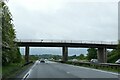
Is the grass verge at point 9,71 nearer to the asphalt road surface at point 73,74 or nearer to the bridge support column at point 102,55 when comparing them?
the asphalt road surface at point 73,74

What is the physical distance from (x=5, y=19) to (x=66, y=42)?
218ft

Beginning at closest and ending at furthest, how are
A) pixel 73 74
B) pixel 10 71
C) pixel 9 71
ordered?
pixel 73 74 → pixel 9 71 → pixel 10 71

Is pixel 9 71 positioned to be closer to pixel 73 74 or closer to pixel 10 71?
pixel 10 71

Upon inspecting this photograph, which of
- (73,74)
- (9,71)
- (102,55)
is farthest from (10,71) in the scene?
(102,55)

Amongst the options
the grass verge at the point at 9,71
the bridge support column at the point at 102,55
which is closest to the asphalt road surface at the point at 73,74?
the grass verge at the point at 9,71

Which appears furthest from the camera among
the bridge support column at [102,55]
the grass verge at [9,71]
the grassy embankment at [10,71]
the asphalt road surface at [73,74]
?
the bridge support column at [102,55]

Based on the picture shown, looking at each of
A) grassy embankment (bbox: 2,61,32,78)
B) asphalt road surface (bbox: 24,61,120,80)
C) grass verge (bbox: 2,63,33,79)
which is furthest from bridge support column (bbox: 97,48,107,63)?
asphalt road surface (bbox: 24,61,120,80)

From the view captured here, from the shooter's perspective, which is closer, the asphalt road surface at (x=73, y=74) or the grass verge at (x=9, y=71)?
the asphalt road surface at (x=73, y=74)

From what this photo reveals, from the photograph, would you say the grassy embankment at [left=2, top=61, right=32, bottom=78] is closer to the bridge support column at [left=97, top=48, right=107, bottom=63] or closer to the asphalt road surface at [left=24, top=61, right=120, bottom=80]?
the asphalt road surface at [left=24, top=61, right=120, bottom=80]

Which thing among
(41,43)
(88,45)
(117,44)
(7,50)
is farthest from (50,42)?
(7,50)

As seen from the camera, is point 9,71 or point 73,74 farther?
point 9,71

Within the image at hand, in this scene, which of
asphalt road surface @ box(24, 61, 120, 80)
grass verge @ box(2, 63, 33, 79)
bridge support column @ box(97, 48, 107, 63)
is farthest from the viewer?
bridge support column @ box(97, 48, 107, 63)

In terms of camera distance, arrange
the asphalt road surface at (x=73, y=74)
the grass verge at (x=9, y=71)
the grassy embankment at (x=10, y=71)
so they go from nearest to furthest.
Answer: the asphalt road surface at (x=73, y=74) → the grass verge at (x=9, y=71) → the grassy embankment at (x=10, y=71)

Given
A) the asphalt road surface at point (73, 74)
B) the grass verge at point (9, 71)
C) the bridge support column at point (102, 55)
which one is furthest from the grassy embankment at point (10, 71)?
the bridge support column at point (102, 55)
